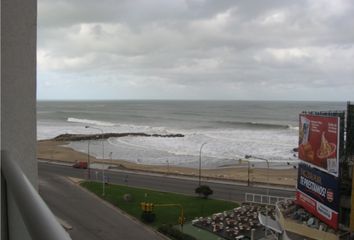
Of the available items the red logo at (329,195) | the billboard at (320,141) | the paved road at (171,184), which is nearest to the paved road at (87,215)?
the paved road at (171,184)

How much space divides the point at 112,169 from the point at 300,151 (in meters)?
33.5

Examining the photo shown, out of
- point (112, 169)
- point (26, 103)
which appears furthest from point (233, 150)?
point (26, 103)

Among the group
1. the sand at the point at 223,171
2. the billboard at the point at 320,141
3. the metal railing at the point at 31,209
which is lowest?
the sand at the point at 223,171

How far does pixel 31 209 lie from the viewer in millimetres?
1371

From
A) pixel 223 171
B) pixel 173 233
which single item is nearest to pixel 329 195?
pixel 173 233

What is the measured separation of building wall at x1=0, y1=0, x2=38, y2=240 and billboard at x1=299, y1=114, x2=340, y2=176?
67.2ft

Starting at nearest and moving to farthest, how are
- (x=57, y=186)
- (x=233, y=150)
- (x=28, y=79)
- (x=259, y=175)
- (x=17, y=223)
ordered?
(x=17, y=223) < (x=28, y=79) < (x=57, y=186) < (x=259, y=175) < (x=233, y=150)

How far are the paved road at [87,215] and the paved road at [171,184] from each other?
610 cm

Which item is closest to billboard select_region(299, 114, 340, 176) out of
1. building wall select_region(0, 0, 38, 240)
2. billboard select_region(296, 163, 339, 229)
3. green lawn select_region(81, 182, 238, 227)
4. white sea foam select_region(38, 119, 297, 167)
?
billboard select_region(296, 163, 339, 229)

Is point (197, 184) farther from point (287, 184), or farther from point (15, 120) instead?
point (15, 120)

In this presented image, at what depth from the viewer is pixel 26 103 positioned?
2.15 m

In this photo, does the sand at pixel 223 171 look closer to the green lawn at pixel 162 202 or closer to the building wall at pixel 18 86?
the green lawn at pixel 162 202

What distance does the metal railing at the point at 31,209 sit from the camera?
1.11 metres

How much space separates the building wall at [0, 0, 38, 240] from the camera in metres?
2.04
